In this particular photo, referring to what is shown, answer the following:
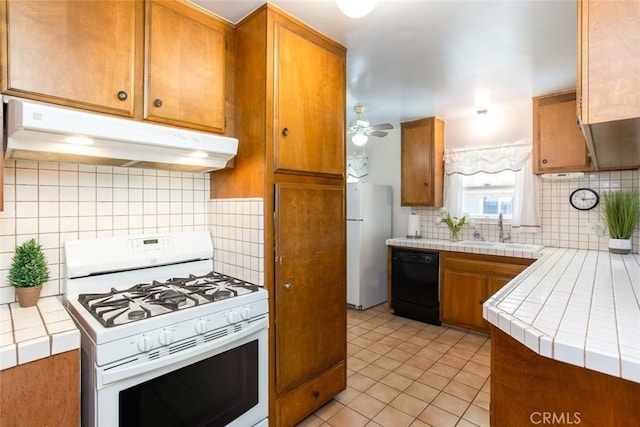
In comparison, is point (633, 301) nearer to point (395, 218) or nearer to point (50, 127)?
point (50, 127)

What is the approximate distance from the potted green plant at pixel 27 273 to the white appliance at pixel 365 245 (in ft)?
9.93

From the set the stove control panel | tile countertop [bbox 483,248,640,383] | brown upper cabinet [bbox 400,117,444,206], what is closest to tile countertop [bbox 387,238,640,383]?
tile countertop [bbox 483,248,640,383]

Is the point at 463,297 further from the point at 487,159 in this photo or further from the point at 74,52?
the point at 74,52

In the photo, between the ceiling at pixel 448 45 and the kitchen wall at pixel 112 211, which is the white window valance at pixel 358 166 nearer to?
the ceiling at pixel 448 45

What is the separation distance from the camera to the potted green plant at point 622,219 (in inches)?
101

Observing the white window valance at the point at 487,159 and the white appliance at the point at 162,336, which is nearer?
the white appliance at the point at 162,336

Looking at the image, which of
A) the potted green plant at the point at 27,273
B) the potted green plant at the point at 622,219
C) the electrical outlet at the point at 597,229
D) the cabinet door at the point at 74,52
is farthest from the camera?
the electrical outlet at the point at 597,229

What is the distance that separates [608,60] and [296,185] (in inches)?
55.6

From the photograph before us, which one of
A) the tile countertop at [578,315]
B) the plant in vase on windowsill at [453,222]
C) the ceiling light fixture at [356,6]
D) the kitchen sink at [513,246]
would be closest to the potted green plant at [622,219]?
the kitchen sink at [513,246]

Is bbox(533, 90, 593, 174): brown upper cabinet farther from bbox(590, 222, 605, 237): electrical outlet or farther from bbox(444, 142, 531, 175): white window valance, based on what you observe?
bbox(590, 222, 605, 237): electrical outlet

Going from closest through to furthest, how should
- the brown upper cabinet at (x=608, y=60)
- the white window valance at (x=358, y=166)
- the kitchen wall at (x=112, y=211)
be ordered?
the brown upper cabinet at (x=608, y=60) → the kitchen wall at (x=112, y=211) → the white window valance at (x=358, y=166)

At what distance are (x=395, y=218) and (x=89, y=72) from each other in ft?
12.4

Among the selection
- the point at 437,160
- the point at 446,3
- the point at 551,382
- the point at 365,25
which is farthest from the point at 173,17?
the point at 437,160

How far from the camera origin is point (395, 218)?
447cm
